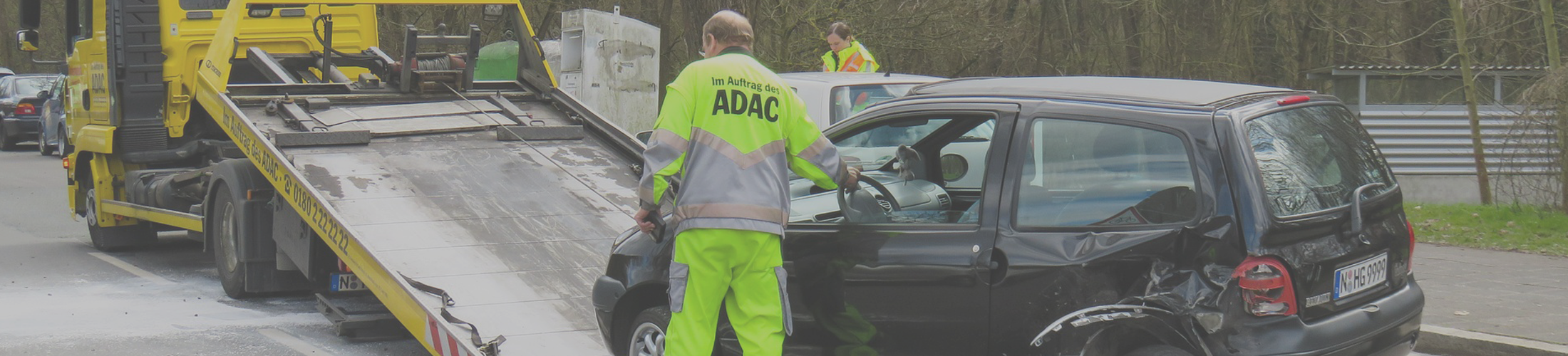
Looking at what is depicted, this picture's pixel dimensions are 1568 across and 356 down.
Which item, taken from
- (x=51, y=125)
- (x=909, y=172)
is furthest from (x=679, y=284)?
(x=51, y=125)

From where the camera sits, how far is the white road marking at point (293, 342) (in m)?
6.96

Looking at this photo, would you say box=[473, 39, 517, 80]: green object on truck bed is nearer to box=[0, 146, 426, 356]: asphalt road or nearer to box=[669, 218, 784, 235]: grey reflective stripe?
box=[0, 146, 426, 356]: asphalt road

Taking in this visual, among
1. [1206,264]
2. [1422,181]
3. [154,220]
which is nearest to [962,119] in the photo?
[1206,264]

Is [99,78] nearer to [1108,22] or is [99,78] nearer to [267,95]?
[267,95]

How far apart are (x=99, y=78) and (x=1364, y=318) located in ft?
30.0

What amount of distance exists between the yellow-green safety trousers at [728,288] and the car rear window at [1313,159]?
1557mm

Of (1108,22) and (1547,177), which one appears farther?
(1108,22)

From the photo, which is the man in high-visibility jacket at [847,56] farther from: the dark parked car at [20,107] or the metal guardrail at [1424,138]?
the dark parked car at [20,107]

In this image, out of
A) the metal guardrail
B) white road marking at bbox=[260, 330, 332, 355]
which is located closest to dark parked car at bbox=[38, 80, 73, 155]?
white road marking at bbox=[260, 330, 332, 355]

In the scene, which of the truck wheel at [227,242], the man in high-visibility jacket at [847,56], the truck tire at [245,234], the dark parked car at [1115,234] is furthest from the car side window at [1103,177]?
the man in high-visibility jacket at [847,56]

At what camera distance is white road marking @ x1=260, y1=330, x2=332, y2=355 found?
274 inches

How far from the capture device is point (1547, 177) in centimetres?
1109

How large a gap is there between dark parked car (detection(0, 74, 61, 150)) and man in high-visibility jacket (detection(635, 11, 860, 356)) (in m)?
22.8

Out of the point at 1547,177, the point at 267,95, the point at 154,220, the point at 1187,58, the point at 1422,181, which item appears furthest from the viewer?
the point at 1187,58
